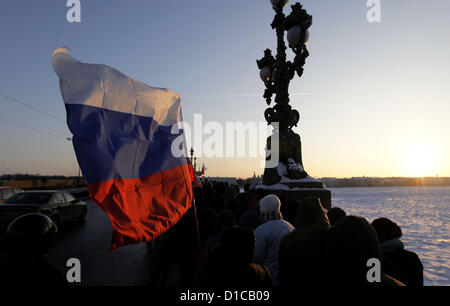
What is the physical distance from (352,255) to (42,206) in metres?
10.3

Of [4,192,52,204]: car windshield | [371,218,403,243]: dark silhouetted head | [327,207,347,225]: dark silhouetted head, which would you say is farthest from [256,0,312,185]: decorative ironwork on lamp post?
[371,218,403,243]: dark silhouetted head

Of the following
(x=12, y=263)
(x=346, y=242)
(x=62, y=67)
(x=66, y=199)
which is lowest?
(x=66, y=199)

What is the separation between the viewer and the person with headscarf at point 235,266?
1905 mm

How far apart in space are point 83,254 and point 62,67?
5568mm

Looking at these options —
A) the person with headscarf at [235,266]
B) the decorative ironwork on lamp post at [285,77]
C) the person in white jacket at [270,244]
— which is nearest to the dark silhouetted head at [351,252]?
the person with headscarf at [235,266]

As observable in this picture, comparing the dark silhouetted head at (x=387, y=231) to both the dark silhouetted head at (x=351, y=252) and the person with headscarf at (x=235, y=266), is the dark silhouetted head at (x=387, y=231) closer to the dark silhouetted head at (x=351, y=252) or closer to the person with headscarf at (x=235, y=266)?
the dark silhouetted head at (x=351, y=252)

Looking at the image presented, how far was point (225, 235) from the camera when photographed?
6.63 ft

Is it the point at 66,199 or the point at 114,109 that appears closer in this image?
the point at 114,109

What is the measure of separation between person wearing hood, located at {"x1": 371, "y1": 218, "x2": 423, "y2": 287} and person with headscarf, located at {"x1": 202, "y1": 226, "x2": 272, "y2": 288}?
1.39 metres

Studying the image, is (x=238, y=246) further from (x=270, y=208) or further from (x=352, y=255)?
(x=270, y=208)

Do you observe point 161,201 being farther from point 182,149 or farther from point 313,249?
point 313,249

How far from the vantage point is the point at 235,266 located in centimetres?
196

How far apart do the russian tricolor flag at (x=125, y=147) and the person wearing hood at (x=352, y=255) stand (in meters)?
1.88
